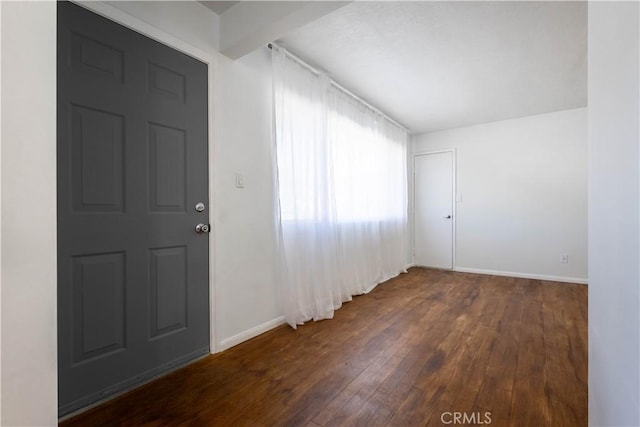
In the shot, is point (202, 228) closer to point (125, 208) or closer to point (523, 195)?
point (125, 208)

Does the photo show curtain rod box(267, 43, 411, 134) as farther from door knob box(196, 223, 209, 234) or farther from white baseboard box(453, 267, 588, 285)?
white baseboard box(453, 267, 588, 285)

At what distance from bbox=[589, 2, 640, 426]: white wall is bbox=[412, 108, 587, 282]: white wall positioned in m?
3.85

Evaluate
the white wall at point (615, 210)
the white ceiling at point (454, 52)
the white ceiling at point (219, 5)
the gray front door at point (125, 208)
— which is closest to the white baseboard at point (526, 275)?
the white ceiling at point (454, 52)

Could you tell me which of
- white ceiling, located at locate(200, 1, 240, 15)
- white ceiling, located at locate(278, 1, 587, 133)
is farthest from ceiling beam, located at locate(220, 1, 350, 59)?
white ceiling, located at locate(278, 1, 587, 133)

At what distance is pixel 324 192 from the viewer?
273 centimetres

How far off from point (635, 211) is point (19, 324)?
1.39 metres

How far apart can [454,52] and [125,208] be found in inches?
110

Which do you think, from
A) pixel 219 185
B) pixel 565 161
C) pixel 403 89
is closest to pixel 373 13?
pixel 403 89

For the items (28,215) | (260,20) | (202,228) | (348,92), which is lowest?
(202,228)

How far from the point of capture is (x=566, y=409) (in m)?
1.42

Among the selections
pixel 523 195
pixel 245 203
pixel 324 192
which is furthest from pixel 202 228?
pixel 523 195

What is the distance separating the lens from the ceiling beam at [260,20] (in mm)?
1613

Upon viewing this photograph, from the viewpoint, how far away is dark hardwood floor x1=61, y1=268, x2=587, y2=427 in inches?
54.2

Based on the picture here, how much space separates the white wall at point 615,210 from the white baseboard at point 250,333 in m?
1.96
